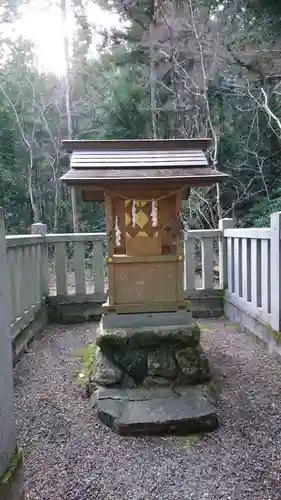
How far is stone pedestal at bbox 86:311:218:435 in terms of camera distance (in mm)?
2242

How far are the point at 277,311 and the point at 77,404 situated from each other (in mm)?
1731

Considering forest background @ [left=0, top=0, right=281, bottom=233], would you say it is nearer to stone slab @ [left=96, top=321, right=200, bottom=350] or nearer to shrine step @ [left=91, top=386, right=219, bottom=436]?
stone slab @ [left=96, top=321, right=200, bottom=350]

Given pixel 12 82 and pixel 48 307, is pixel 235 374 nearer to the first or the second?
pixel 48 307

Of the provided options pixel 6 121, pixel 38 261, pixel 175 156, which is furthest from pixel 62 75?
pixel 175 156

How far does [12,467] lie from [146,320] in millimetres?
1752

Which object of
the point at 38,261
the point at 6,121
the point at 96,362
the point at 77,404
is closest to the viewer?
the point at 77,404

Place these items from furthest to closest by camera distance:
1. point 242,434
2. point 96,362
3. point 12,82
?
point 12,82 → point 96,362 → point 242,434

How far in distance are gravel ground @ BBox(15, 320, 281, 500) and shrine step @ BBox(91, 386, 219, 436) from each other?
7 cm

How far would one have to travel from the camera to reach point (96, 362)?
278 centimetres

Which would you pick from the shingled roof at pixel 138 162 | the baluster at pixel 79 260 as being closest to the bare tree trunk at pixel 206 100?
the baluster at pixel 79 260

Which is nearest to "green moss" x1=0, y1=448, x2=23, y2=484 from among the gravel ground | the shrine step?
the gravel ground

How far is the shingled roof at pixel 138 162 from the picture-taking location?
8.59ft

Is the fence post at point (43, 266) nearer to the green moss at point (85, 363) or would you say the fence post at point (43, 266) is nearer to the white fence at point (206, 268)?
the white fence at point (206, 268)

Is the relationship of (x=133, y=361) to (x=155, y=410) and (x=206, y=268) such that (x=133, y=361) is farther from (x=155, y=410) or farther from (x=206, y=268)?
(x=206, y=268)
